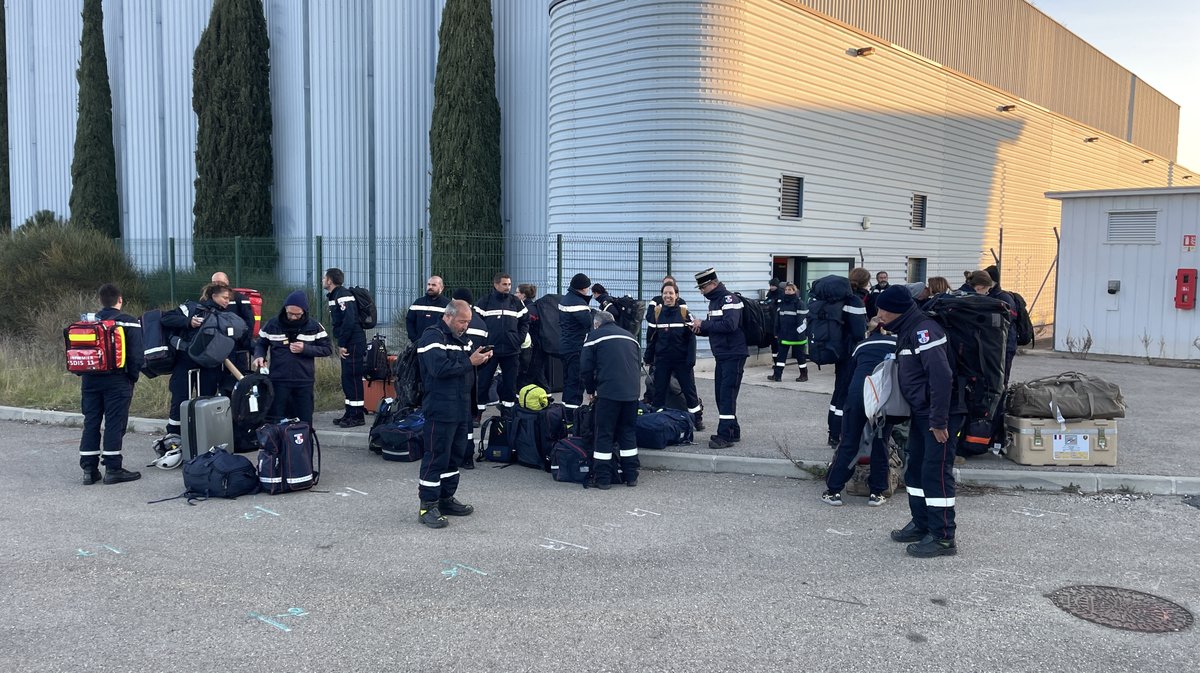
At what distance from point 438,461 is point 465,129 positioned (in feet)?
46.3

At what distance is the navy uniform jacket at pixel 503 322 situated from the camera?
1041cm

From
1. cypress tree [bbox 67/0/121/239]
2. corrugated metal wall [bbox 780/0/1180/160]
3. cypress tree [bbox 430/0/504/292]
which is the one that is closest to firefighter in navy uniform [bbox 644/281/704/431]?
cypress tree [bbox 430/0/504/292]

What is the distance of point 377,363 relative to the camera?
10742mm

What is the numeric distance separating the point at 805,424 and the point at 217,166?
18.9 meters

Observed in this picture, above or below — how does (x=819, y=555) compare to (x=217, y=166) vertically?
below

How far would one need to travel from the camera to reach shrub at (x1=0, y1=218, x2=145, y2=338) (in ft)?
58.7

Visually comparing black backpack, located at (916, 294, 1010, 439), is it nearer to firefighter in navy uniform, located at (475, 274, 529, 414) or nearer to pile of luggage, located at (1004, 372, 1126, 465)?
pile of luggage, located at (1004, 372, 1126, 465)

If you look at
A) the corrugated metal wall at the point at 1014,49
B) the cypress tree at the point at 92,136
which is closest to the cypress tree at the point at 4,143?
the cypress tree at the point at 92,136

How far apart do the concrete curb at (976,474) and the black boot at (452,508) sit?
96.6 inches

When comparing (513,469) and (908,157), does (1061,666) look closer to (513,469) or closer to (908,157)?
(513,469)

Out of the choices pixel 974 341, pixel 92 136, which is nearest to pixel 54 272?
pixel 92 136

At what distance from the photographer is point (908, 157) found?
2122 cm

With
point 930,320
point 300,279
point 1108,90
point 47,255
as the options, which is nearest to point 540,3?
point 300,279

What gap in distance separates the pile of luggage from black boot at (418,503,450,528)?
5575mm
